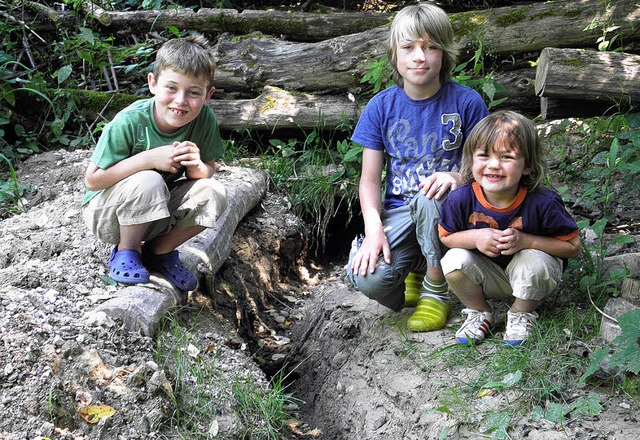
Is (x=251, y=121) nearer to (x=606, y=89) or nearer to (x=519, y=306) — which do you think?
(x=606, y=89)

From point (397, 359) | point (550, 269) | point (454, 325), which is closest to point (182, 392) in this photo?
point (397, 359)

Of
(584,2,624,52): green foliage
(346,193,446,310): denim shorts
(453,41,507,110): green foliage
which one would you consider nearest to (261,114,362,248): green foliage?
(453,41,507,110): green foliage

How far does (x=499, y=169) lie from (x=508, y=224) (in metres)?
0.26

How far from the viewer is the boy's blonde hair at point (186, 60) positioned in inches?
131

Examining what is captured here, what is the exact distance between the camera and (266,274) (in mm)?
4766

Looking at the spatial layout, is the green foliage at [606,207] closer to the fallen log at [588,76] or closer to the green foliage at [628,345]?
the fallen log at [588,76]

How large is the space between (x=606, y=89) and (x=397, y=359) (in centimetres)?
205

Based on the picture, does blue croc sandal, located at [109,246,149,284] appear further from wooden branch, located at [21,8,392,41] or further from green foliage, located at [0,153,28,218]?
wooden branch, located at [21,8,392,41]

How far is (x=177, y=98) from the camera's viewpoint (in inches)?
132

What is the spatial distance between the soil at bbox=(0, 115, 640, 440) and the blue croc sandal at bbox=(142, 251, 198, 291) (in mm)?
162

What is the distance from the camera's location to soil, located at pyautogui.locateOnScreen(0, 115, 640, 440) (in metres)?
2.69

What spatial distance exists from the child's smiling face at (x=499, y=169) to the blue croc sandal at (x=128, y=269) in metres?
1.63

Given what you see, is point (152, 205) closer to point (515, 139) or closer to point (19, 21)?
point (515, 139)

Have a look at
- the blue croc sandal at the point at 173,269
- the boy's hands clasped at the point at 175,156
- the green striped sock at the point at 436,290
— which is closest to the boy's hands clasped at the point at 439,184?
the green striped sock at the point at 436,290
